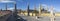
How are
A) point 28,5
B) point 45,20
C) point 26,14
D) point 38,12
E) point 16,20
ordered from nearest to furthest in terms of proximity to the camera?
point 16,20 < point 45,20 < point 28,5 < point 26,14 < point 38,12

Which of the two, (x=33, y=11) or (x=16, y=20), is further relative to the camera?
(x=33, y=11)

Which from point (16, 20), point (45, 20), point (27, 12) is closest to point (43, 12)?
point (27, 12)

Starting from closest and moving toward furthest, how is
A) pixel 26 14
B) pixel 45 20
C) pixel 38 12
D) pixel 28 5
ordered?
1. pixel 45 20
2. pixel 28 5
3. pixel 26 14
4. pixel 38 12

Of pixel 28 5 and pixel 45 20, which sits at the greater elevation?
pixel 28 5

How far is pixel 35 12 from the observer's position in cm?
1559

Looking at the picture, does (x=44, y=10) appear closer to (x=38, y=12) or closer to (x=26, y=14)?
(x=38, y=12)

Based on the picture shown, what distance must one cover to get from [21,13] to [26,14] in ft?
2.00

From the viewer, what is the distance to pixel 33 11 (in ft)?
49.9

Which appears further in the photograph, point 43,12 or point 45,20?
point 43,12

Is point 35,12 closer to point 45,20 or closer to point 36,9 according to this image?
point 36,9

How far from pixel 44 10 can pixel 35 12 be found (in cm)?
116

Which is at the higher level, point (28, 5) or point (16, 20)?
point (28, 5)

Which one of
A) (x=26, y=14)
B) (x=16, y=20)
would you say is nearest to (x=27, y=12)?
(x=26, y=14)

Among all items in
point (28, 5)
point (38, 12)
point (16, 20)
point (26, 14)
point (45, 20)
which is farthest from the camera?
point (38, 12)
